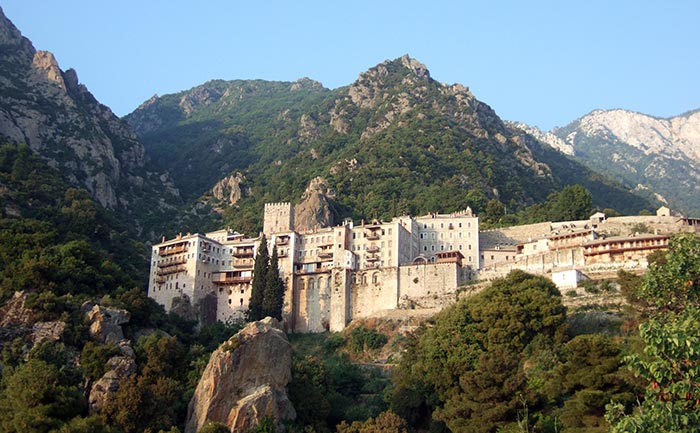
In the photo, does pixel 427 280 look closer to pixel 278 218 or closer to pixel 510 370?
pixel 278 218

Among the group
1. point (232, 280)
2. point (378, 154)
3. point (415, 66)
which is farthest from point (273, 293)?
point (415, 66)

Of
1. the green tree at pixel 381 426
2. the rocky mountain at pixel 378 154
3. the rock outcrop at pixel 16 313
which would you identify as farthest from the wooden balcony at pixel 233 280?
the green tree at pixel 381 426

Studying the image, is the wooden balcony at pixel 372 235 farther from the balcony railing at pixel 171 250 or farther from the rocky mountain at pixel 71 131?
the rocky mountain at pixel 71 131

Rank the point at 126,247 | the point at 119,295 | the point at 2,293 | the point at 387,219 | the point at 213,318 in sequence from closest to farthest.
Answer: the point at 2,293, the point at 119,295, the point at 213,318, the point at 126,247, the point at 387,219

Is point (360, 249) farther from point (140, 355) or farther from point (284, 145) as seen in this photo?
point (284, 145)

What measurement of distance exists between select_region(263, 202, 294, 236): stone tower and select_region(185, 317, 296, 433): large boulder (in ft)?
152

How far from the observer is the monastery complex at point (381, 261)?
251 ft

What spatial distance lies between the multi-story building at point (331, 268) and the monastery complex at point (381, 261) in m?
0.10

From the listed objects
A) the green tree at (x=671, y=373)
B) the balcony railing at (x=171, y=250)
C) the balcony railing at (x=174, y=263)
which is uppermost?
the balcony railing at (x=171, y=250)

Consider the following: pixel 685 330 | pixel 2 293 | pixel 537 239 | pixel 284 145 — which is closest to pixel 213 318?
pixel 2 293

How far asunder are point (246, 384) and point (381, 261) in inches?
1372

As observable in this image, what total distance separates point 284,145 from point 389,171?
40.3 metres

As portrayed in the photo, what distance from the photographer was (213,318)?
3250 inches

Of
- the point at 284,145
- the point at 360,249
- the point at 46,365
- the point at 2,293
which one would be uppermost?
the point at 284,145
